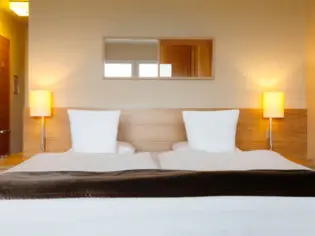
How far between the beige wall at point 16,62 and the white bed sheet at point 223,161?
Answer: 3.15 metres

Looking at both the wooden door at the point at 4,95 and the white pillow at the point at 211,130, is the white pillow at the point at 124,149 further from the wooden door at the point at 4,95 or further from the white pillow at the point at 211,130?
the wooden door at the point at 4,95

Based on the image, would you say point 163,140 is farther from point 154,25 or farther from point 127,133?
point 154,25

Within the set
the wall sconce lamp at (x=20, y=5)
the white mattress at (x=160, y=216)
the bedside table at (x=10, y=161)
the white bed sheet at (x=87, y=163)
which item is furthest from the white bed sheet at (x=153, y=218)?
the wall sconce lamp at (x=20, y=5)

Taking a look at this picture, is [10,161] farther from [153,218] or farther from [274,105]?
[274,105]

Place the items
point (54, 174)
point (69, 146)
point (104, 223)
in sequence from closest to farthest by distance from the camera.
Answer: point (104, 223) < point (54, 174) < point (69, 146)

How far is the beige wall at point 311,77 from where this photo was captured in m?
3.91

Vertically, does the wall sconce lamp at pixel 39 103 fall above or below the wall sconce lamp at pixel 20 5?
below

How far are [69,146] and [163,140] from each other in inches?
37.2

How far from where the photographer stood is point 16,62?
5770mm

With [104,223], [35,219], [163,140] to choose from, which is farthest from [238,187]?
[163,140]

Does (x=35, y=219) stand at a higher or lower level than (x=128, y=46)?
lower

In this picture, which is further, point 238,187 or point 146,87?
point 146,87

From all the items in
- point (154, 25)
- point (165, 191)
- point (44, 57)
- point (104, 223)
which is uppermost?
point (154, 25)

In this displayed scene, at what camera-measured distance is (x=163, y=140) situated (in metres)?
4.00
